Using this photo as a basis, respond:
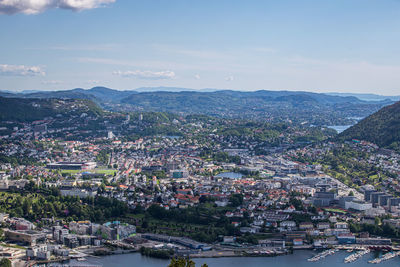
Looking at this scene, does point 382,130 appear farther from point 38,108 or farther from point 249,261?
point 38,108

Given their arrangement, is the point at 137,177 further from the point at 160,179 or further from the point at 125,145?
the point at 125,145

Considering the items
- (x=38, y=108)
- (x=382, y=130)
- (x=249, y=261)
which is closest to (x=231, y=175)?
(x=382, y=130)

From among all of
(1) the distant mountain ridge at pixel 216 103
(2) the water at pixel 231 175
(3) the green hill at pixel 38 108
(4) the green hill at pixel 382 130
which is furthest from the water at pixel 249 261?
(1) the distant mountain ridge at pixel 216 103

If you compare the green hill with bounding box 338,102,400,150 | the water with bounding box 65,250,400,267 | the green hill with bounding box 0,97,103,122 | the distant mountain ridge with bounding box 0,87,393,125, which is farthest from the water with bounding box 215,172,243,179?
the distant mountain ridge with bounding box 0,87,393,125

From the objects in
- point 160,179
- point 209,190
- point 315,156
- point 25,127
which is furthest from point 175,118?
point 209,190

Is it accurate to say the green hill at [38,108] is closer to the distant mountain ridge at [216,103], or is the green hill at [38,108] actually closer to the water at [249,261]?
the distant mountain ridge at [216,103]

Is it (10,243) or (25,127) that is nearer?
(10,243)
